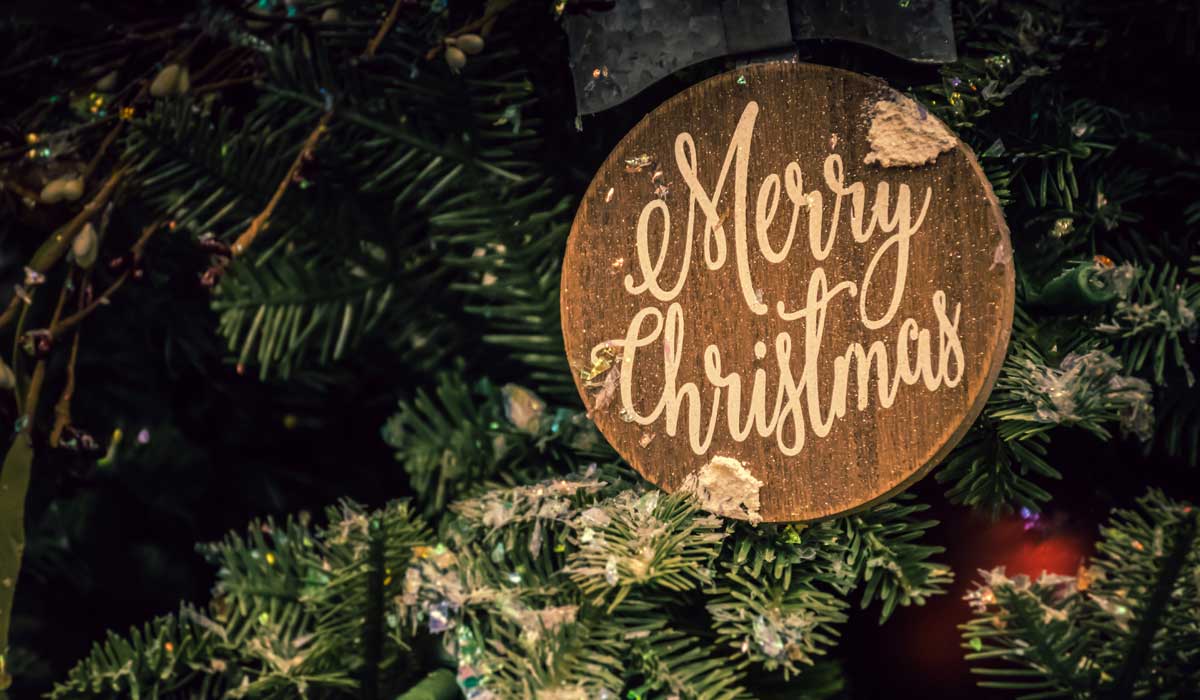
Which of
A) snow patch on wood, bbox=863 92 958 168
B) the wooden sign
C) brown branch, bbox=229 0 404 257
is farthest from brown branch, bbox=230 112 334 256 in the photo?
snow patch on wood, bbox=863 92 958 168

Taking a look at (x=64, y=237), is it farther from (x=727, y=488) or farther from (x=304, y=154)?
(x=727, y=488)

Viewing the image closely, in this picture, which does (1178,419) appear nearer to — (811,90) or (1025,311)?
(1025,311)

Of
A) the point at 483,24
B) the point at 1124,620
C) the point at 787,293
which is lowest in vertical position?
the point at 1124,620

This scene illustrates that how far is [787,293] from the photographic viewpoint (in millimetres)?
388

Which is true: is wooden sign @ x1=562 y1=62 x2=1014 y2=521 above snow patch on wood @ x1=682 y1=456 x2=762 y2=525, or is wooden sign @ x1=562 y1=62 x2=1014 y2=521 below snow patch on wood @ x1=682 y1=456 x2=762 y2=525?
above

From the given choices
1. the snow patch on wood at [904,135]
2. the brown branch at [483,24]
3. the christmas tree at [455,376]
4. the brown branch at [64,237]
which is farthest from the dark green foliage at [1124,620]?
the brown branch at [64,237]

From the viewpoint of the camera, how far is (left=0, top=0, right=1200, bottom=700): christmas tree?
0.38 meters

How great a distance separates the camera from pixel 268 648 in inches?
17.4

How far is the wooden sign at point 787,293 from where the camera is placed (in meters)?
0.36

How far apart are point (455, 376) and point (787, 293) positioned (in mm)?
206

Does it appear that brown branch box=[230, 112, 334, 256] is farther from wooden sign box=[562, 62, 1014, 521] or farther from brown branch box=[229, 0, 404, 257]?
wooden sign box=[562, 62, 1014, 521]

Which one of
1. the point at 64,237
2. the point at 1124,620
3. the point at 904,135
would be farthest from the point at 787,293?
the point at 64,237

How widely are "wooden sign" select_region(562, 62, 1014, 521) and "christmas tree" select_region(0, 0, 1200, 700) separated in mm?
30

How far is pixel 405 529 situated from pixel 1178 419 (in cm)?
35
